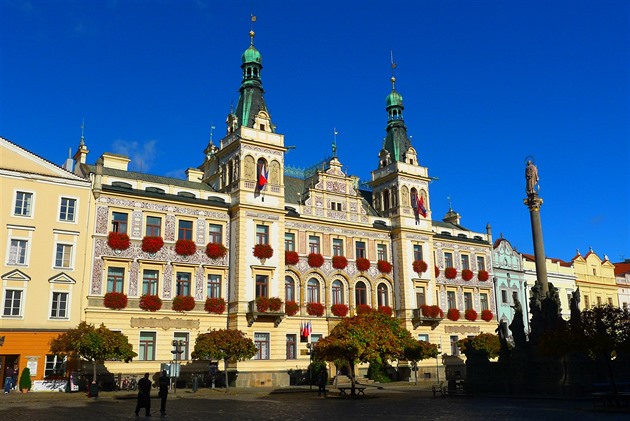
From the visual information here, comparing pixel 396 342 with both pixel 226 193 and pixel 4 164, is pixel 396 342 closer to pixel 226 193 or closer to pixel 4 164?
pixel 226 193

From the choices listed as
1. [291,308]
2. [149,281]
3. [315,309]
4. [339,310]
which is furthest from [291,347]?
[149,281]

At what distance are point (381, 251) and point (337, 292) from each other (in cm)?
649

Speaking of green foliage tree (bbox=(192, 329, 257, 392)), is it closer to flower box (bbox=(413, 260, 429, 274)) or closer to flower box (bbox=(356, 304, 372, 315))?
flower box (bbox=(356, 304, 372, 315))

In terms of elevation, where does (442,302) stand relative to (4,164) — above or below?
below

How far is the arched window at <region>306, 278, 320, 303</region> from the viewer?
51.1 metres

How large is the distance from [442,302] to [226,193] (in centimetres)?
2351

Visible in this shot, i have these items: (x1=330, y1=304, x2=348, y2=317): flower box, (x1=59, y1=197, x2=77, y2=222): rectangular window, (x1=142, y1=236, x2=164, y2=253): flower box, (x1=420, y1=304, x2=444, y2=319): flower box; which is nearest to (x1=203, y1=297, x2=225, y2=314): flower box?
(x1=142, y1=236, x2=164, y2=253): flower box

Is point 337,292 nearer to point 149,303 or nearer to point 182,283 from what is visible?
point 182,283

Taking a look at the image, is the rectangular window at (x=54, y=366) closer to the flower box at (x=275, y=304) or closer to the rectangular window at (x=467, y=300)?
the flower box at (x=275, y=304)

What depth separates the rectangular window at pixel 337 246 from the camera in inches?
2108

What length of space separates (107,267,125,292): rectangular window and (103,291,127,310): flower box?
0.62m

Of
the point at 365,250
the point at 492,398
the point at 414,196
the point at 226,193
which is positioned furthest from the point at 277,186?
the point at 492,398

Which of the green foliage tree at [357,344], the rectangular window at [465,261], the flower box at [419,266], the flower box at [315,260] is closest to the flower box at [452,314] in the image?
the flower box at [419,266]

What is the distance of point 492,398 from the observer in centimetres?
3150
